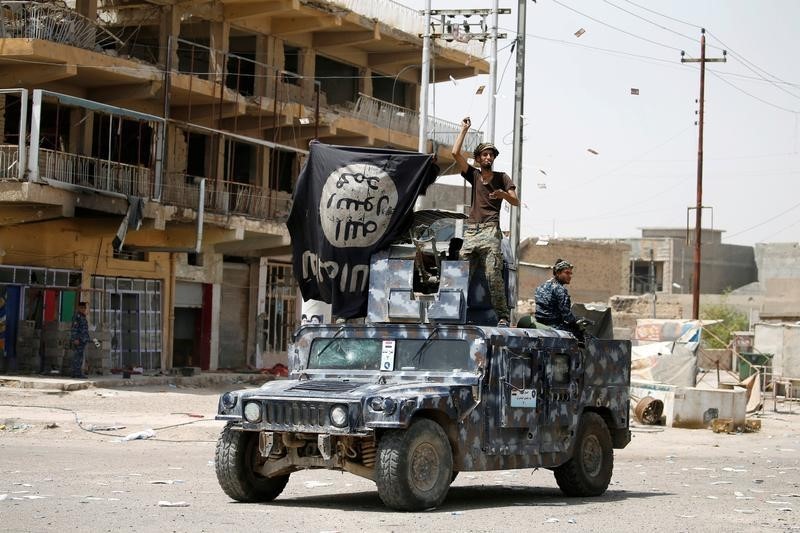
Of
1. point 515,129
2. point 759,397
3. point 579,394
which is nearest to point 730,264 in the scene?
point 759,397

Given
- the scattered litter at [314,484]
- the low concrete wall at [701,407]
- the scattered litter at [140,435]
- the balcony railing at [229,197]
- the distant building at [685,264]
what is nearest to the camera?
the scattered litter at [314,484]

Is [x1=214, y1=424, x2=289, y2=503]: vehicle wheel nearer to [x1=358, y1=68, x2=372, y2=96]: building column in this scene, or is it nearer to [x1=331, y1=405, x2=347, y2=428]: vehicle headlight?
[x1=331, y1=405, x2=347, y2=428]: vehicle headlight

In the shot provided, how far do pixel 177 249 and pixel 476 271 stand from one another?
19339 millimetres

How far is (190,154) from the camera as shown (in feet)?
119

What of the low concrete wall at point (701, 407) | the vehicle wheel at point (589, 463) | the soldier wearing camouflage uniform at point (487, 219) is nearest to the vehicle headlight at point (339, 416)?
the soldier wearing camouflage uniform at point (487, 219)

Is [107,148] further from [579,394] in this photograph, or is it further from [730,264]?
[730,264]

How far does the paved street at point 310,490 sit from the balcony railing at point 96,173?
607 cm

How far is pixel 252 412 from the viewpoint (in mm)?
11727

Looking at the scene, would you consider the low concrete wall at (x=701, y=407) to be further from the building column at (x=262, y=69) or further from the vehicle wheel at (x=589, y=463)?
the building column at (x=262, y=69)

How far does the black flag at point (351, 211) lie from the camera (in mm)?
13812

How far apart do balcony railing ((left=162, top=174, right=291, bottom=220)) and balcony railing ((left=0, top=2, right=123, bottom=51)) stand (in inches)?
155

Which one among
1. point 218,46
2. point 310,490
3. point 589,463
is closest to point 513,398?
point 589,463

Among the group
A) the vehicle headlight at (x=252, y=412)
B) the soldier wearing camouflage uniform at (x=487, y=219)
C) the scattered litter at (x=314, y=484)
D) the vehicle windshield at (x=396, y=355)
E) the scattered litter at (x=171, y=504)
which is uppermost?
the soldier wearing camouflage uniform at (x=487, y=219)

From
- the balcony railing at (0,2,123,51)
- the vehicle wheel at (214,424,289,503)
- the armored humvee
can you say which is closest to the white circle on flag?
the armored humvee
